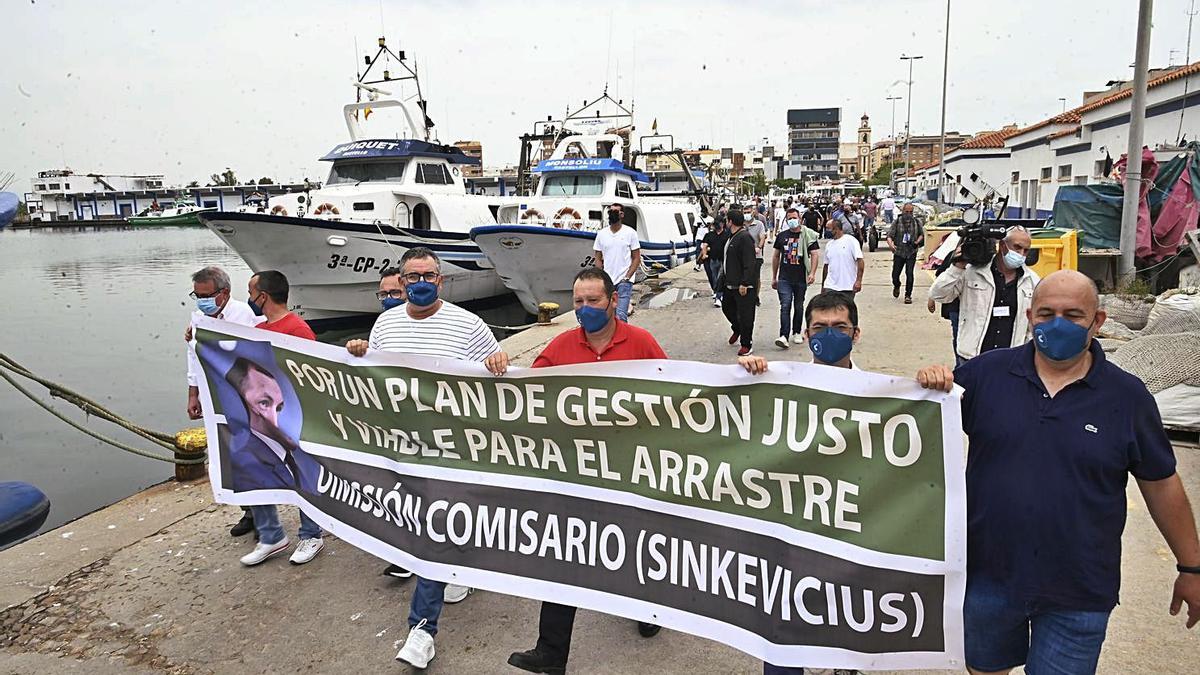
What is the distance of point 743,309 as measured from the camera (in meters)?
9.21

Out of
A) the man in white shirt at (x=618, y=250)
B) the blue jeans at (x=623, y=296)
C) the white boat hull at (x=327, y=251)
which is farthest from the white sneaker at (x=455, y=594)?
the white boat hull at (x=327, y=251)

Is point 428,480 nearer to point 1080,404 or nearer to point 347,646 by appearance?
point 347,646

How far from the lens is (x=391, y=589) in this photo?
13.5 feet

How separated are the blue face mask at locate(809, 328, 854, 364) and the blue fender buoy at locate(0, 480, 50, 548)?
207 inches

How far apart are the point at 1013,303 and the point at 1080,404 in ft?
11.8

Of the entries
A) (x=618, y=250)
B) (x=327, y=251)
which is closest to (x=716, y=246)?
(x=618, y=250)

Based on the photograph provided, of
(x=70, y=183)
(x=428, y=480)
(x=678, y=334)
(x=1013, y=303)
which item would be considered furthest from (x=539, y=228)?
(x=70, y=183)

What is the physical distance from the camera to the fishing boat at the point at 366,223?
14766 mm

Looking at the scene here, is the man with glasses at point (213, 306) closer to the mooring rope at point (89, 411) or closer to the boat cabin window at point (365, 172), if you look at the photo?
the mooring rope at point (89, 411)

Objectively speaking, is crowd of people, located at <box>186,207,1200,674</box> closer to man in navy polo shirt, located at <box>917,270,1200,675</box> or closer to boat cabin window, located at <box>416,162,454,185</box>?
man in navy polo shirt, located at <box>917,270,1200,675</box>

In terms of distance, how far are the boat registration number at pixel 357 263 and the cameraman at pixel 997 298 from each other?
1232 cm

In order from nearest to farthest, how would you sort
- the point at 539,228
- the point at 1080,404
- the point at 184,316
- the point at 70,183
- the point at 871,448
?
the point at 1080,404 → the point at 871,448 → the point at 539,228 → the point at 184,316 → the point at 70,183

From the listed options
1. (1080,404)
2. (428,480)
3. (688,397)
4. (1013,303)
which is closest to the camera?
(1080,404)

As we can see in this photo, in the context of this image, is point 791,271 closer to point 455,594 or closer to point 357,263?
point 455,594
